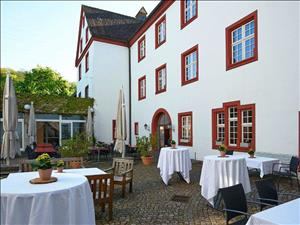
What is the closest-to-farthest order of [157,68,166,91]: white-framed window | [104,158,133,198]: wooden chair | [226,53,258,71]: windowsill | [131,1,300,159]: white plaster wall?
1. [104,158,133,198]: wooden chair
2. [131,1,300,159]: white plaster wall
3. [226,53,258,71]: windowsill
4. [157,68,166,91]: white-framed window

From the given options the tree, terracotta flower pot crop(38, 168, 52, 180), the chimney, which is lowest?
terracotta flower pot crop(38, 168, 52, 180)

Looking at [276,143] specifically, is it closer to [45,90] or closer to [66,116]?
[66,116]

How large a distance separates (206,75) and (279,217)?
31.2 ft

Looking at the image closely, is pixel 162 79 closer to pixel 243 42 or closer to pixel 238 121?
pixel 243 42

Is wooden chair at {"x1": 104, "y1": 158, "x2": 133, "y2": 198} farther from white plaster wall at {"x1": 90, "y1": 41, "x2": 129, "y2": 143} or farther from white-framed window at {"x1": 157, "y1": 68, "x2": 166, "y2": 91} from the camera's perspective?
white plaster wall at {"x1": 90, "y1": 41, "x2": 129, "y2": 143}

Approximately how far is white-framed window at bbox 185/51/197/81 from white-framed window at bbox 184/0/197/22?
1.93 meters

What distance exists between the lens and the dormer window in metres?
15.3

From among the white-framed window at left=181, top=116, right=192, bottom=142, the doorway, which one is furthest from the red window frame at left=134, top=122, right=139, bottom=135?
the white-framed window at left=181, top=116, right=192, bottom=142

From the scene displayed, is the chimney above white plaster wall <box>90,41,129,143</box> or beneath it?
above

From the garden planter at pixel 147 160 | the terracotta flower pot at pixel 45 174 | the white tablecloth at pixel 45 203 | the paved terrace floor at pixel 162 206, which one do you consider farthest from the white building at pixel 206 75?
the terracotta flower pot at pixel 45 174

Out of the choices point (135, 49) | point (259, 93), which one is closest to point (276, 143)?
point (259, 93)

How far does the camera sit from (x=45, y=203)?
110 inches

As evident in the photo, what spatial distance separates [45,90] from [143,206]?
31646mm

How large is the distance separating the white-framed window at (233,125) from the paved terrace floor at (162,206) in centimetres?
267
